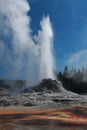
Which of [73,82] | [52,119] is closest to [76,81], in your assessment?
[73,82]

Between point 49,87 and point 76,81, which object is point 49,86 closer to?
point 49,87

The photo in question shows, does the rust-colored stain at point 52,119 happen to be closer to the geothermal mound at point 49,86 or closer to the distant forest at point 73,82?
the geothermal mound at point 49,86

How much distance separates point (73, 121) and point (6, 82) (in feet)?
229

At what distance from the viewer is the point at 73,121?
2177cm

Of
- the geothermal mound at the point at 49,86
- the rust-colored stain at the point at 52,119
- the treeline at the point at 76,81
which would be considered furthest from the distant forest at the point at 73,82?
the rust-colored stain at the point at 52,119

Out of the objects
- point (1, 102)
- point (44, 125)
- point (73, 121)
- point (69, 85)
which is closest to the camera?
point (44, 125)

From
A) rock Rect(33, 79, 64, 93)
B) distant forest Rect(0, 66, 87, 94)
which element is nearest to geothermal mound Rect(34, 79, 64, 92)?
rock Rect(33, 79, 64, 93)

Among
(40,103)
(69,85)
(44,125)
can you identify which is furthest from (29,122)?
(69,85)

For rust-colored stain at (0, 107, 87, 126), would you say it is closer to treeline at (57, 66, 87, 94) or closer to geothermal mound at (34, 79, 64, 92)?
geothermal mound at (34, 79, 64, 92)

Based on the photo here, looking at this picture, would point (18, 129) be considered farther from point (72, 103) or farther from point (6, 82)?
point (6, 82)

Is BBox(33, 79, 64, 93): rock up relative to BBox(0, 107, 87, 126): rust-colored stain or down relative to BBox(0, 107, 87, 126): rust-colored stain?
up

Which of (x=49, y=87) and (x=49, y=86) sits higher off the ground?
(x=49, y=86)

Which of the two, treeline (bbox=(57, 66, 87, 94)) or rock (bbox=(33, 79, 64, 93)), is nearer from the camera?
rock (bbox=(33, 79, 64, 93))

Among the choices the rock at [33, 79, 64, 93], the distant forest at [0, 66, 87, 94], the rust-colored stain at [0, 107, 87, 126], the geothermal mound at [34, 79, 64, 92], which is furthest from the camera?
the distant forest at [0, 66, 87, 94]
